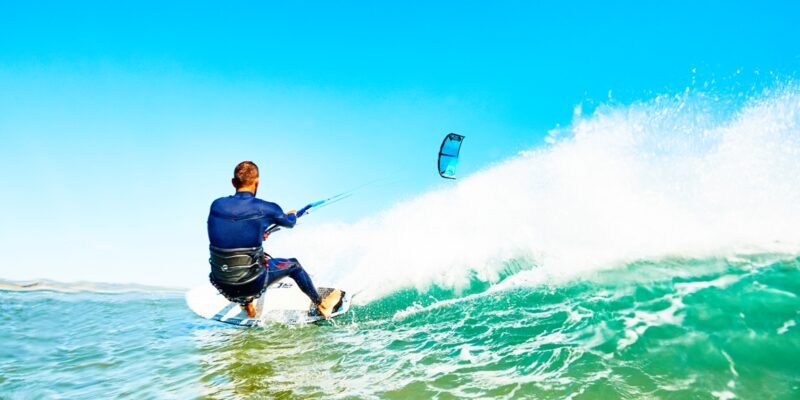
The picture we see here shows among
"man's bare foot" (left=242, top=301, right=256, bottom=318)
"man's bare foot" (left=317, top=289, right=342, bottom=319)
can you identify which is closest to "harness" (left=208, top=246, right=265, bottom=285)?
"man's bare foot" (left=242, top=301, right=256, bottom=318)

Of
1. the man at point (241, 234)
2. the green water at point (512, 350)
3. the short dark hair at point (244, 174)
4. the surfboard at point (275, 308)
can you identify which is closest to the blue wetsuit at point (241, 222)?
the man at point (241, 234)

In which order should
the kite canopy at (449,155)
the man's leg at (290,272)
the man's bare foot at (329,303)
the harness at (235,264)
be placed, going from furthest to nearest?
the kite canopy at (449,155) → the man's bare foot at (329,303) → the man's leg at (290,272) → the harness at (235,264)

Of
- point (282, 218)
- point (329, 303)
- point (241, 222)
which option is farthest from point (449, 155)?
point (241, 222)

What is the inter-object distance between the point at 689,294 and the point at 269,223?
514cm

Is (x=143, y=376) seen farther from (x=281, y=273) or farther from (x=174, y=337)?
(x=174, y=337)

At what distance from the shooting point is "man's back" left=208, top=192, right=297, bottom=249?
5293 mm

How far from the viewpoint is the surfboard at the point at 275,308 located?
6980mm

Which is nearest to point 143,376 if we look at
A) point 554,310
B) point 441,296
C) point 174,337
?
point 174,337

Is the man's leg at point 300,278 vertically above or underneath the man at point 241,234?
underneath

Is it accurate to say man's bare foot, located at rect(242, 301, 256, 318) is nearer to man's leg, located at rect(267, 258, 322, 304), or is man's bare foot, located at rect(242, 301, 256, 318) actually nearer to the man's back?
man's leg, located at rect(267, 258, 322, 304)

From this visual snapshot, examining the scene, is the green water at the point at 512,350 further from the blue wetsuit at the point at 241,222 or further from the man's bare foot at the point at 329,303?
the blue wetsuit at the point at 241,222

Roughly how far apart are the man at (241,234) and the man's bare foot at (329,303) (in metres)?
1.21

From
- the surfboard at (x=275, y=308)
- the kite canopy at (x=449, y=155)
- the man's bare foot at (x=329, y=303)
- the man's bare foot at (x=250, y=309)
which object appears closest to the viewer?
the man's bare foot at (x=250, y=309)

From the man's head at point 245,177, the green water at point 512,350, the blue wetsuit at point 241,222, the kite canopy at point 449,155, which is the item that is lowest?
the green water at point 512,350
